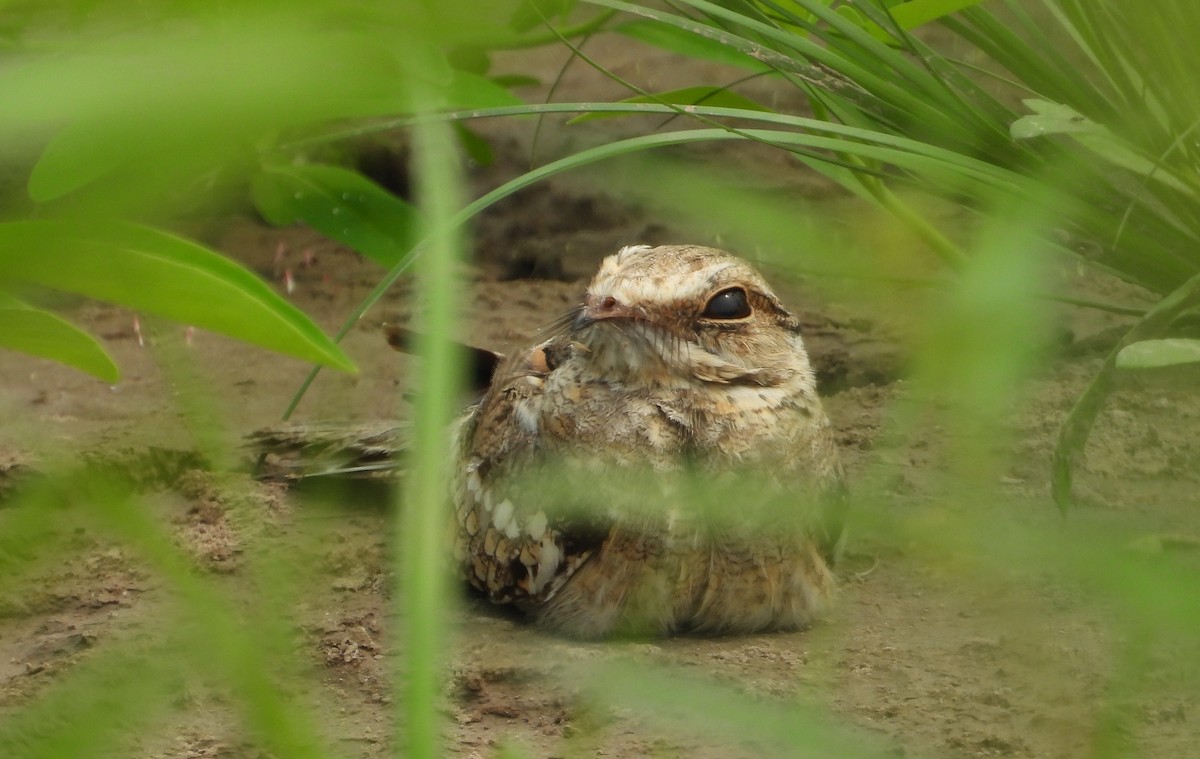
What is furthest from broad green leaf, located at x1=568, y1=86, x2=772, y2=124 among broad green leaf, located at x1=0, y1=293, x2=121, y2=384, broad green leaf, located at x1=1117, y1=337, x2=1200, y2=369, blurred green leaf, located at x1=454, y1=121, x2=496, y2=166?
broad green leaf, located at x1=0, y1=293, x2=121, y2=384

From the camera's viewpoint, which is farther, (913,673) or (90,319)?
(90,319)

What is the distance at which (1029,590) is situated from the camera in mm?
1516

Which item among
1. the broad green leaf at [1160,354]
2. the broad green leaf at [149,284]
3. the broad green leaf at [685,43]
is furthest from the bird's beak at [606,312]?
the broad green leaf at [149,284]

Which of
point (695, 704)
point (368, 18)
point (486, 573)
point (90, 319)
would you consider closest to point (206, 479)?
point (486, 573)

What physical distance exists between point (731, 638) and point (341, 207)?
5.49 feet

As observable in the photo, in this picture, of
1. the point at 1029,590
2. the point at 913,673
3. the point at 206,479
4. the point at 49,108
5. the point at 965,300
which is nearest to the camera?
the point at 49,108

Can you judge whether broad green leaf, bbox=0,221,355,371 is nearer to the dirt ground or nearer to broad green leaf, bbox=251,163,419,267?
the dirt ground

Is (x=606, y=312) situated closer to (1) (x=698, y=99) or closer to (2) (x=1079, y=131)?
(1) (x=698, y=99)

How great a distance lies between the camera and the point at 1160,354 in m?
1.75

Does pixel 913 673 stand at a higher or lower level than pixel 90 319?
lower

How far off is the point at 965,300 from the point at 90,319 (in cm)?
379

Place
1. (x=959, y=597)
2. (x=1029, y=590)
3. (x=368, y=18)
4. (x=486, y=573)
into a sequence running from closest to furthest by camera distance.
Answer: (x=368, y=18), (x=1029, y=590), (x=959, y=597), (x=486, y=573)

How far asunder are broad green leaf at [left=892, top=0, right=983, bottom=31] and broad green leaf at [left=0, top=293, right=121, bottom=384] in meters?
1.60

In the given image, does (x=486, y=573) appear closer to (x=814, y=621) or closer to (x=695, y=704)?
(x=814, y=621)
